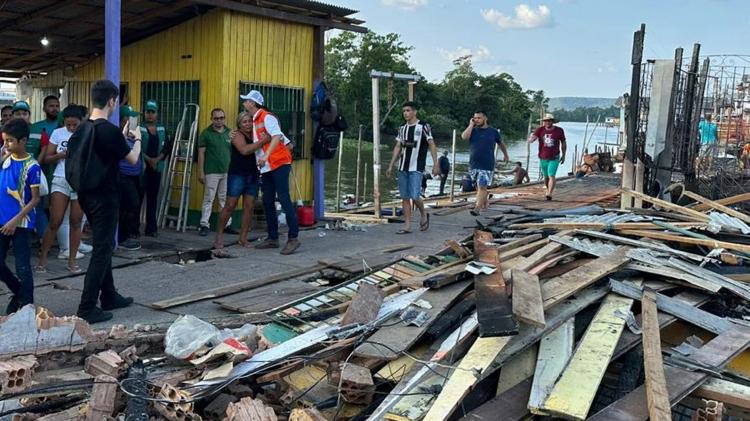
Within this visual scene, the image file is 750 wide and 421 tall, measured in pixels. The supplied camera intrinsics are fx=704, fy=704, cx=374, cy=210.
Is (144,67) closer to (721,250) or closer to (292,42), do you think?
(292,42)

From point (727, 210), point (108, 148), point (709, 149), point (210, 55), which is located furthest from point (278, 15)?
point (709, 149)

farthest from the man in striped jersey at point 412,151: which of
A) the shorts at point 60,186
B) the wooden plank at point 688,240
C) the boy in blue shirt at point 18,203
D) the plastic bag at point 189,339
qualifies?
the plastic bag at point 189,339

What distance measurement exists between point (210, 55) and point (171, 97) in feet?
3.14

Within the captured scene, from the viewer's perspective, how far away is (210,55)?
950 centimetres

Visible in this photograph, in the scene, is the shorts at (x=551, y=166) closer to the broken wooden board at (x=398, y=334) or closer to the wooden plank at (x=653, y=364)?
the wooden plank at (x=653, y=364)

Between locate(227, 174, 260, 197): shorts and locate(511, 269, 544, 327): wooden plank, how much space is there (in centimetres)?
408

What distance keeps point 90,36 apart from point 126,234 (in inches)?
134

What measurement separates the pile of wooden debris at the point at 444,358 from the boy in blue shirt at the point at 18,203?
135 centimetres

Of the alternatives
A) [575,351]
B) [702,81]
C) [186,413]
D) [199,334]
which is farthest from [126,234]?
[702,81]

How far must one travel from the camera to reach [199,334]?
4.38 meters

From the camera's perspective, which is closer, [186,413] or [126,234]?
[186,413]

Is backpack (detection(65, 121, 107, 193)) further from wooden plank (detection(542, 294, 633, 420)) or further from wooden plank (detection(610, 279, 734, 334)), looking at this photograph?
wooden plank (detection(610, 279, 734, 334))

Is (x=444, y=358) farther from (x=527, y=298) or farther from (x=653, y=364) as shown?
(x=653, y=364)

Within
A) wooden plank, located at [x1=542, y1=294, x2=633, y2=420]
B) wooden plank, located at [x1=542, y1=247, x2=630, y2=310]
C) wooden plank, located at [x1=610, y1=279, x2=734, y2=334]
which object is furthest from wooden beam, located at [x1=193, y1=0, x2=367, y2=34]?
wooden plank, located at [x1=542, y1=294, x2=633, y2=420]
